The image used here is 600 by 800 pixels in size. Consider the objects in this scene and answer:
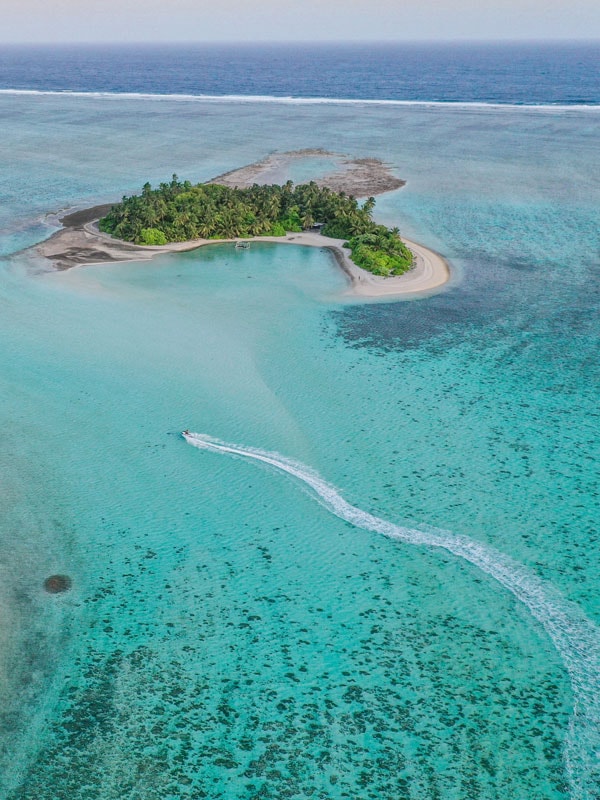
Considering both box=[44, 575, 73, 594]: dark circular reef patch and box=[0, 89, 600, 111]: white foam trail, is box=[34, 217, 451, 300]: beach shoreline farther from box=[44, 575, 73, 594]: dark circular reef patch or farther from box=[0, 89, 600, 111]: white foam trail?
box=[0, 89, 600, 111]: white foam trail

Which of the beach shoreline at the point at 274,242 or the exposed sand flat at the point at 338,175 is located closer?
the beach shoreline at the point at 274,242

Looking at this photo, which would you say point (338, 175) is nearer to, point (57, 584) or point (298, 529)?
point (298, 529)

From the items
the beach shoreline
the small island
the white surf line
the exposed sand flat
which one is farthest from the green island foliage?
the white surf line

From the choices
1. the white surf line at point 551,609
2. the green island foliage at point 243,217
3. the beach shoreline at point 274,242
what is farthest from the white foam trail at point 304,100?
the white surf line at point 551,609

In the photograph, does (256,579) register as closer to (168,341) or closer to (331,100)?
(168,341)

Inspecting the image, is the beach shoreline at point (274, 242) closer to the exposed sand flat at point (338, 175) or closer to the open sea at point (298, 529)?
the open sea at point (298, 529)

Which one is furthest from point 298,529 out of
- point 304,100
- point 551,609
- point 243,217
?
point 304,100
